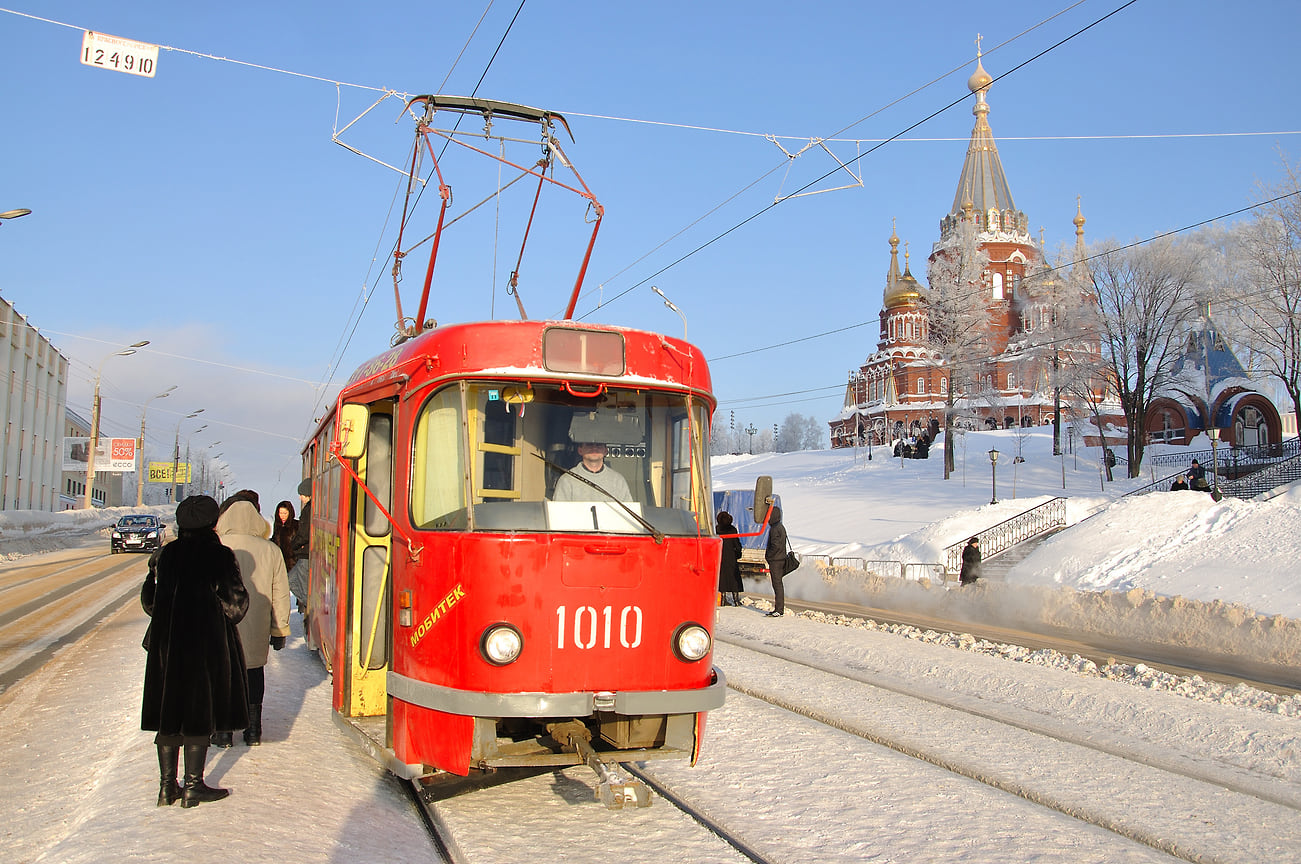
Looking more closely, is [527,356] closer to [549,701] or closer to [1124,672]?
[549,701]

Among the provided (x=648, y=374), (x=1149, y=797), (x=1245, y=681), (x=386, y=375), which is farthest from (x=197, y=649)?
(x=1245, y=681)

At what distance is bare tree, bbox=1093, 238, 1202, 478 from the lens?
46.0 meters

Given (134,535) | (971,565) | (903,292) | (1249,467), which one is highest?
(903,292)

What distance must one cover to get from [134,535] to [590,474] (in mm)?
37501

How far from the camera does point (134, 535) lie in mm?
37906

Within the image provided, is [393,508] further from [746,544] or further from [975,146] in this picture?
[975,146]

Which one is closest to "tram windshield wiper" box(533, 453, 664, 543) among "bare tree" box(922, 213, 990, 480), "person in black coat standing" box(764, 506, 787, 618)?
"person in black coat standing" box(764, 506, 787, 618)

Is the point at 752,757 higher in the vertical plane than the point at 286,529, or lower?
lower

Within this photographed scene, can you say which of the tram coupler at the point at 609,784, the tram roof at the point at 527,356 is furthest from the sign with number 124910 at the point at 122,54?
the tram coupler at the point at 609,784

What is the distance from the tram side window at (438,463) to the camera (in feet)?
18.4

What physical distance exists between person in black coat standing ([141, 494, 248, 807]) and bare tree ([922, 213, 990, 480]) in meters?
50.6

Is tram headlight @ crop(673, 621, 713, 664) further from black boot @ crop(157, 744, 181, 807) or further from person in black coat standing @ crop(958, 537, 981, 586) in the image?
person in black coat standing @ crop(958, 537, 981, 586)

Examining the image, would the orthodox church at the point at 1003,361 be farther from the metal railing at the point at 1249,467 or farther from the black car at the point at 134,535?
the black car at the point at 134,535

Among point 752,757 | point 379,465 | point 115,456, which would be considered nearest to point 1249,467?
point 752,757
